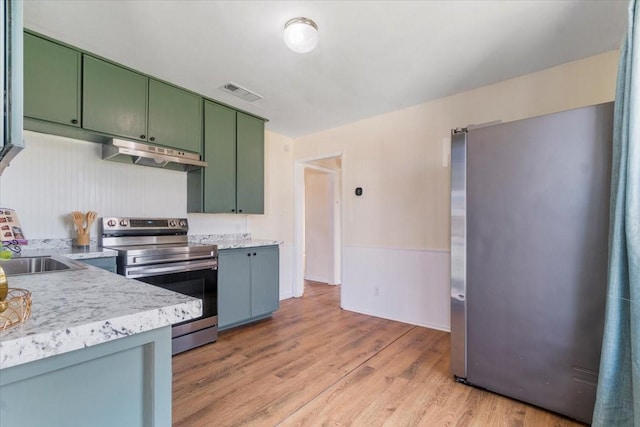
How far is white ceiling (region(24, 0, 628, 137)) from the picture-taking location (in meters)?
1.77

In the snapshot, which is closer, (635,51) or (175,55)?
(635,51)

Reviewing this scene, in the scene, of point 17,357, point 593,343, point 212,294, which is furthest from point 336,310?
point 17,357

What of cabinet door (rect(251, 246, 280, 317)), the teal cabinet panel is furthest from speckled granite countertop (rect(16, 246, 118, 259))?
cabinet door (rect(251, 246, 280, 317))

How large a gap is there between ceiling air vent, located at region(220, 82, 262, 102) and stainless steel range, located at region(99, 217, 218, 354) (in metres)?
1.42

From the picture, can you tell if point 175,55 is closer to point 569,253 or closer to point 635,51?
point 635,51

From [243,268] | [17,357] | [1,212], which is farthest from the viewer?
[243,268]

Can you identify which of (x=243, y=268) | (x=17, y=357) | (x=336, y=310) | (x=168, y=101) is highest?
(x=168, y=101)

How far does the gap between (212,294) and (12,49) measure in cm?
238

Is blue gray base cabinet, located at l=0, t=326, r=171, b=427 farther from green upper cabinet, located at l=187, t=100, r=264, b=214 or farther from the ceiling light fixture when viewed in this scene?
green upper cabinet, located at l=187, t=100, r=264, b=214

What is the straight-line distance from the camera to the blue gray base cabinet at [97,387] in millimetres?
572

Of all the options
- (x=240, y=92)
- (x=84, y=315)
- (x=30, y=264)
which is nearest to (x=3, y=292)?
(x=84, y=315)

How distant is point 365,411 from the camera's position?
1.76m

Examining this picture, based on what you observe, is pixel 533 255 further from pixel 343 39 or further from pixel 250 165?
pixel 250 165

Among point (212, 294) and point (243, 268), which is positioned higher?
point (243, 268)
